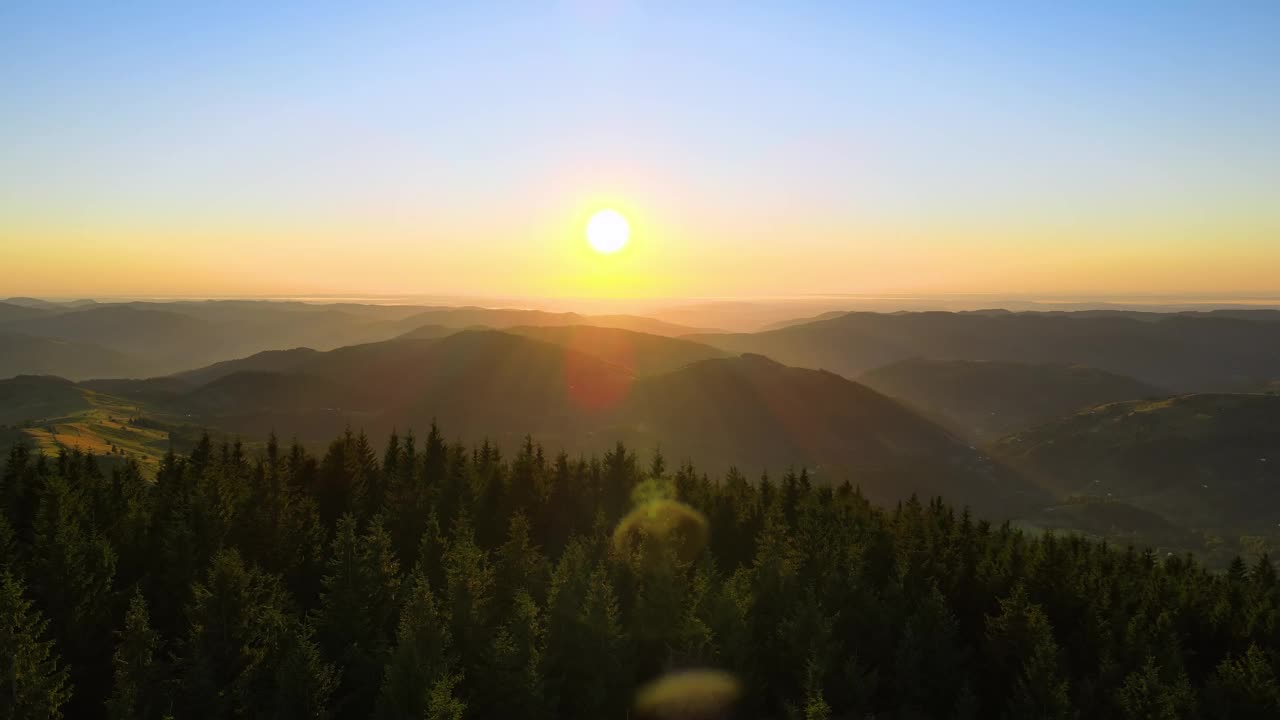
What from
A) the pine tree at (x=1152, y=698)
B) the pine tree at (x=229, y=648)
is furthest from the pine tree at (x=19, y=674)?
the pine tree at (x=1152, y=698)

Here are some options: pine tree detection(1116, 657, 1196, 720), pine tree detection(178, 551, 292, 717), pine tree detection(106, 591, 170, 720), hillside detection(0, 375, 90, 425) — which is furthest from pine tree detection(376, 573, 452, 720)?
hillside detection(0, 375, 90, 425)

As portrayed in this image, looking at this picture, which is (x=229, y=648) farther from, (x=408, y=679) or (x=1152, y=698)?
(x=1152, y=698)

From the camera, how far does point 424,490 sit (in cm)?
6269

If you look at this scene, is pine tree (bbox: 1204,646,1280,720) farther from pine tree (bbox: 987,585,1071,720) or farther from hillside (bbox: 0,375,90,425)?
hillside (bbox: 0,375,90,425)

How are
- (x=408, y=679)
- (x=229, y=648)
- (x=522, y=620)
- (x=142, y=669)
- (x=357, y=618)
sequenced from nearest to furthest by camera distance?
(x=142, y=669) → (x=408, y=679) → (x=229, y=648) → (x=522, y=620) → (x=357, y=618)

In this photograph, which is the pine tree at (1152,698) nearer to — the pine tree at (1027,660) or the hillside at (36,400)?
the pine tree at (1027,660)

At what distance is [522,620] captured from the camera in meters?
33.0

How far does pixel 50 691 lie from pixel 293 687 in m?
8.40

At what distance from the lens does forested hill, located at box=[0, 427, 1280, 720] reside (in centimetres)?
2931

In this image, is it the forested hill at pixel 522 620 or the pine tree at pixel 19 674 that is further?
the forested hill at pixel 522 620

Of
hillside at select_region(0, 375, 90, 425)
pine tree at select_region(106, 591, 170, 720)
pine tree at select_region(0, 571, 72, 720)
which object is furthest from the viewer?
hillside at select_region(0, 375, 90, 425)

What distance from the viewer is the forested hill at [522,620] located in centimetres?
2931

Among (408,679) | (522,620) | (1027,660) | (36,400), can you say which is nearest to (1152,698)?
(1027,660)

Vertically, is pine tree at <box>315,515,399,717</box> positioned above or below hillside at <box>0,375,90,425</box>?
above
